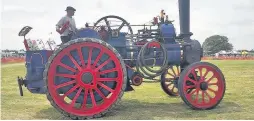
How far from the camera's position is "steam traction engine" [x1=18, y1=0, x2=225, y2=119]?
6875 millimetres

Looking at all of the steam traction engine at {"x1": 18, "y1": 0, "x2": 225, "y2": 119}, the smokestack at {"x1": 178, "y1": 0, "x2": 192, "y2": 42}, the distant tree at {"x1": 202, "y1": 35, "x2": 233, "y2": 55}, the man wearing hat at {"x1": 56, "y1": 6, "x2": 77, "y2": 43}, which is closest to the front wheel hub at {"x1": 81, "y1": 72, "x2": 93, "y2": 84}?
the steam traction engine at {"x1": 18, "y1": 0, "x2": 225, "y2": 119}

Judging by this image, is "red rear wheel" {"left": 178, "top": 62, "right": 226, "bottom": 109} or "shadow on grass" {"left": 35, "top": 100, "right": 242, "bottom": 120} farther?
"red rear wheel" {"left": 178, "top": 62, "right": 226, "bottom": 109}

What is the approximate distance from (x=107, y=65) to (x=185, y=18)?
2.67m

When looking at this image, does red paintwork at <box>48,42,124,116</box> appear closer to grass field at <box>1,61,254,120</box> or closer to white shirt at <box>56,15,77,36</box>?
grass field at <box>1,61,254,120</box>

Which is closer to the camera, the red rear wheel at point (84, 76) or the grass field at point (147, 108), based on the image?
the red rear wheel at point (84, 76)

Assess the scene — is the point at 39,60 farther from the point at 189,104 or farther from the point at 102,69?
the point at 189,104

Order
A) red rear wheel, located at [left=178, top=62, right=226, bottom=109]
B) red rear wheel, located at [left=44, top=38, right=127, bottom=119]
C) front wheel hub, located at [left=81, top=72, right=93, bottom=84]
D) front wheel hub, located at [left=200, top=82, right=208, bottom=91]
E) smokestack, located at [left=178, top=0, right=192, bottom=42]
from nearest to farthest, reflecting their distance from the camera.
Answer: red rear wheel, located at [left=44, top=38, right=127, bottom=119]
front wheel hub, located at [left=81, top=72, right=93, bottom=84]
red rear wheel, located at [left=178, top=62, right=226, bottom=109]
front wheel hub, located at [left=200, top=82, right=208, bottom=91]
smokestack, located at [left=178, top=0, right=192, bottom=42]

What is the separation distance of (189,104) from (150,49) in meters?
1.57

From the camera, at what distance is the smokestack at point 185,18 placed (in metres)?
8.84

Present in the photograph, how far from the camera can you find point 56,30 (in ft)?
25.0

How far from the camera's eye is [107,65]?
289 inches

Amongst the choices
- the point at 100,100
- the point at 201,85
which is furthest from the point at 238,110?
the point at 100,100

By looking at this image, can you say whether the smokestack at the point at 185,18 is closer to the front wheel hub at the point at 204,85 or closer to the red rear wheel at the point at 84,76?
the front wheel hub at the point at 204,85

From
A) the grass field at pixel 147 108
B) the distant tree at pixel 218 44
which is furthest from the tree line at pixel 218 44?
the grass field at pixel 147 108
